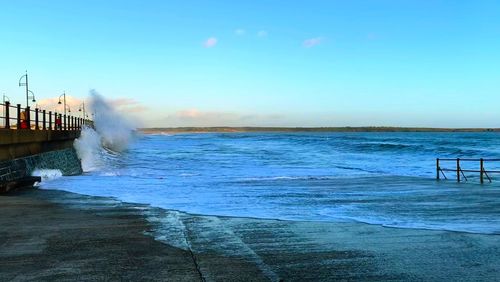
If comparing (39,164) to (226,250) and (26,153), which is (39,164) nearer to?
(26,153)

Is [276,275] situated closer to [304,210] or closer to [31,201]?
[304,210]

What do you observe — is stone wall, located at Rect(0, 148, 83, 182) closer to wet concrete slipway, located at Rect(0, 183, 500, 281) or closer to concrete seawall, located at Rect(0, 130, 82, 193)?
concrete seawall, located at Rect(0, 130, 82, 193)

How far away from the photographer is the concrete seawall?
15.4 metres

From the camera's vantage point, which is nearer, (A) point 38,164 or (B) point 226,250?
(B) point 226,250

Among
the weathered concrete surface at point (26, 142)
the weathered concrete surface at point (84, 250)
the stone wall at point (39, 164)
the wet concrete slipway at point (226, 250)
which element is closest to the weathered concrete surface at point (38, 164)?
the stone wall at point (39, 164)

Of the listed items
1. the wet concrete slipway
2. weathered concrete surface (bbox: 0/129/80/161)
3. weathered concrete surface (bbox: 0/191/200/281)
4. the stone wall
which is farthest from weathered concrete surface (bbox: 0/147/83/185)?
the wet concrete slipway

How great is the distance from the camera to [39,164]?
65.9ft

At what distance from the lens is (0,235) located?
26.1 ft

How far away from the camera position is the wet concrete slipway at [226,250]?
579cm

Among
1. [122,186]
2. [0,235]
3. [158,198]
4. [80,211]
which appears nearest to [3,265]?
[0,235]

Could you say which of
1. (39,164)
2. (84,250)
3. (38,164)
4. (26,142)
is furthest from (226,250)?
(39,164)

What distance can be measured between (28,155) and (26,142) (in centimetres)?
59

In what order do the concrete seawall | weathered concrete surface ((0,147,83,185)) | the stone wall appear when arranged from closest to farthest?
the concrete seawall
weathered concrete surface ((0,147,83,185))
the stone wall

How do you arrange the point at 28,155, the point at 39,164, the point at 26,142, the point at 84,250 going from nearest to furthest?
the point at 84,250
the point at 26,142
the point at 28,155
the point at 39,164
